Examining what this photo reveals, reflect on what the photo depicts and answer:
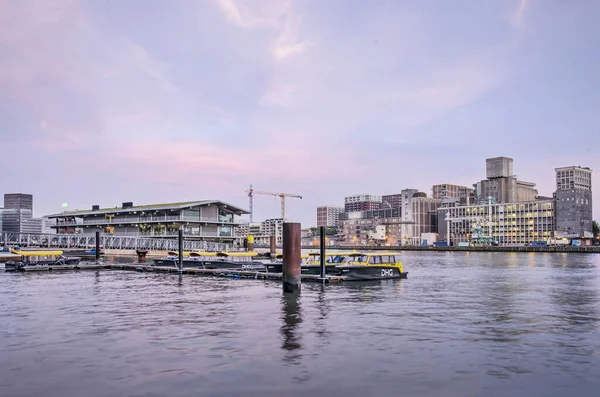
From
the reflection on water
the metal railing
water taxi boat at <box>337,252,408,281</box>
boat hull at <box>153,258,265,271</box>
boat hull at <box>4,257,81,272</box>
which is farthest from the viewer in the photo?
the metal railing

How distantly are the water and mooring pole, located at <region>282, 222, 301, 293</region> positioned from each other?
1.43 meters

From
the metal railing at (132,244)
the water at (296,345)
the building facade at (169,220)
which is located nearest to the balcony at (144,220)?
the building facade at (169,220)

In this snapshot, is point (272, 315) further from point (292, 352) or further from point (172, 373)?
point (172, 373)

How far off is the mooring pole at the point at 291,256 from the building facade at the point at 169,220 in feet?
259

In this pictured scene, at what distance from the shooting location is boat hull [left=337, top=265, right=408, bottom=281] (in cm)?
5434

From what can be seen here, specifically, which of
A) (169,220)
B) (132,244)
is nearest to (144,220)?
(169,220)

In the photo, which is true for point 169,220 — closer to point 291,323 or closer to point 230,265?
point 230,265

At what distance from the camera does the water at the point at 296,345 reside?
1817cm

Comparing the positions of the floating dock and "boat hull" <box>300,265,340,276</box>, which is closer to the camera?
the floating dock

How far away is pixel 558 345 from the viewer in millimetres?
24469

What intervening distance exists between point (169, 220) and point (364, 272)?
7365 cm

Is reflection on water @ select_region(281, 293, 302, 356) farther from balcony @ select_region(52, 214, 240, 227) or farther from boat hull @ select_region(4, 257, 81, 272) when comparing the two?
balcony @ select_region(52, 214, 240, 227)

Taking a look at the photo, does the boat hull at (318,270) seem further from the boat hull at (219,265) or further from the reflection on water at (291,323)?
the reflection on water at (291,323)

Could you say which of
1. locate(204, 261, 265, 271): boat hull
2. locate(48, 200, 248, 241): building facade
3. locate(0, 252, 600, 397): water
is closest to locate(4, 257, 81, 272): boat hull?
locate(204, 261, 265, 271): boat hull
